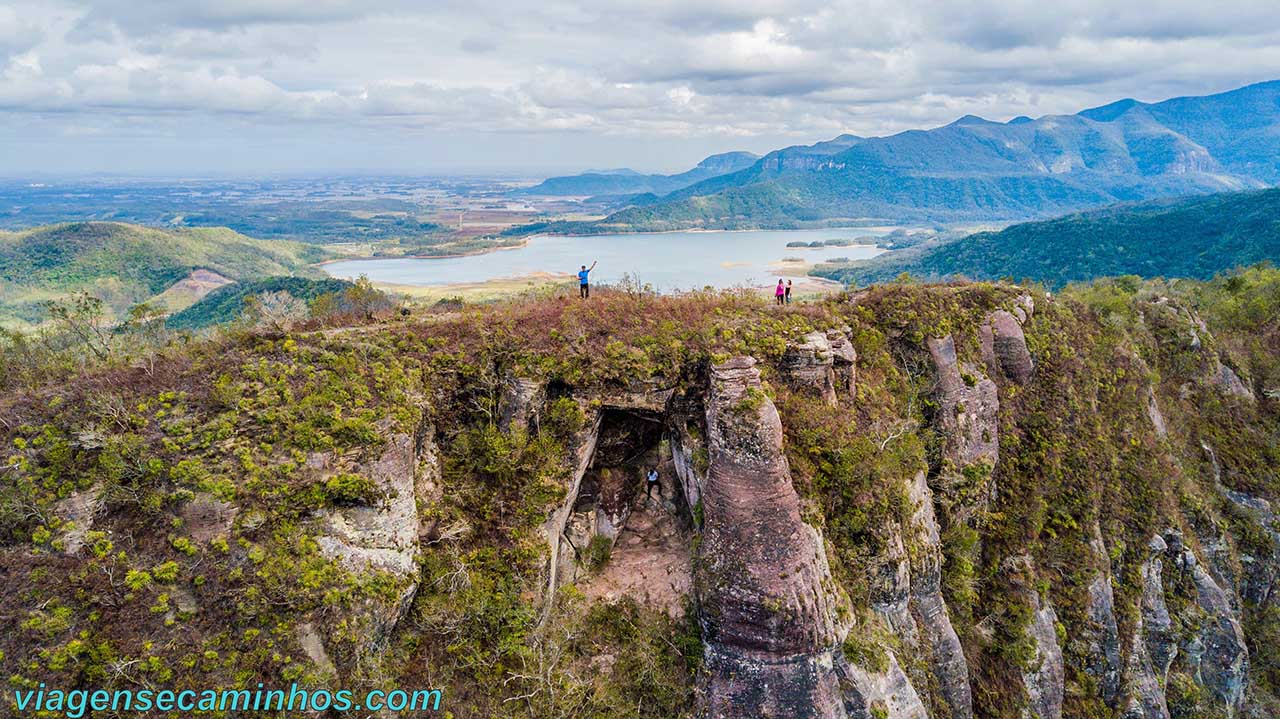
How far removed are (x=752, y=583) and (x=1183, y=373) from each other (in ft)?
93.1

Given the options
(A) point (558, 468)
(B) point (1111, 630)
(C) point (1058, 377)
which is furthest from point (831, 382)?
(B) point (1111, 630)

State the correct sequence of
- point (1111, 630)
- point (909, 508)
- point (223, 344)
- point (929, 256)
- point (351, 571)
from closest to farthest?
point (351, 571) → point (223, 344) → point (909, 508) → point (1111, 630) → point (929, 256)

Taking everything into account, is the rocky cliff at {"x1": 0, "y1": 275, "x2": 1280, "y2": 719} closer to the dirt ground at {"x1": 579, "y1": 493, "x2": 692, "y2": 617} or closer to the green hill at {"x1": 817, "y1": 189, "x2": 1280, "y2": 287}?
the dirt ground at {"x1": 579, "y1": 493, "x2": 692, "y2": 617}

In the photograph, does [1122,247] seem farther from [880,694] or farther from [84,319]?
[84,319]

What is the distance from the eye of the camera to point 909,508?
17625 mm

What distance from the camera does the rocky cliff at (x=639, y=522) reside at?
12.6m

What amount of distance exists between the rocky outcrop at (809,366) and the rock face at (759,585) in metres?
2.38

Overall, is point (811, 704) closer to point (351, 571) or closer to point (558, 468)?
point (558, 468)

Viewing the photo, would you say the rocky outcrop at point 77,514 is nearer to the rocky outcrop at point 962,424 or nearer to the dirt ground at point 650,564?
the dirt ground at point 650,564

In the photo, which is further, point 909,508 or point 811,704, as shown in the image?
point 909,508

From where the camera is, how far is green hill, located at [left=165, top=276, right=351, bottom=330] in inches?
3036

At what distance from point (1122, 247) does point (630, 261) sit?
86861 mm

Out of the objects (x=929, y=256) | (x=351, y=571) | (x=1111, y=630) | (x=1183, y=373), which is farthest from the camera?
(x=929, y=256)

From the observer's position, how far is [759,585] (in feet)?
47.9
